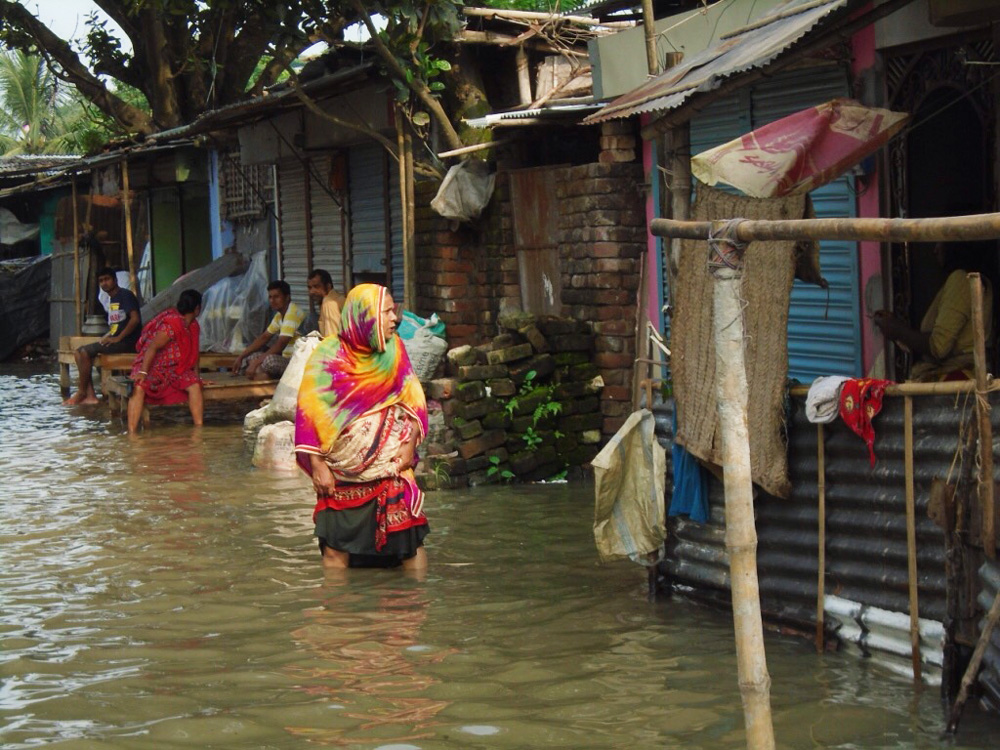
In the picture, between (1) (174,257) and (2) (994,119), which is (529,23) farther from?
(1) (174,257)

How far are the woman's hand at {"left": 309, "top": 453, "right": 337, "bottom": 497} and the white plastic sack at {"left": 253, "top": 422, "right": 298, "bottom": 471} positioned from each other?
12.8 feet

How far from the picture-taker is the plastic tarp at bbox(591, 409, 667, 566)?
6008 mm

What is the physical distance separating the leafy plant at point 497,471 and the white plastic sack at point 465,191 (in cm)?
229

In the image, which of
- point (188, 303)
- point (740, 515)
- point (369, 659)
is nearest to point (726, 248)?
point (740, 515)

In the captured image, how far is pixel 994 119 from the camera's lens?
21.5ft

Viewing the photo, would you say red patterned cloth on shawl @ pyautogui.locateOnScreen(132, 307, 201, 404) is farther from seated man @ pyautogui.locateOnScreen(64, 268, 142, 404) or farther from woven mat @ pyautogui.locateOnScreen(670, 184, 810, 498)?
woven mat @ pyautogui.locateOnScreen(670, 184, 810, 498)

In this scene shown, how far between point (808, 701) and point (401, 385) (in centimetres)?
290

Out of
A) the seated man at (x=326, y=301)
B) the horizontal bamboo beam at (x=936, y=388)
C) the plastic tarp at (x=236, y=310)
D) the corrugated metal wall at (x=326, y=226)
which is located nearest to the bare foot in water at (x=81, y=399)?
the plastic tarp at (x=236, y=310)

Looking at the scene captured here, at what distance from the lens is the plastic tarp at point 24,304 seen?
938 inches

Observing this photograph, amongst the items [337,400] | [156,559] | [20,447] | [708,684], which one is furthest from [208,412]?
[708,684]

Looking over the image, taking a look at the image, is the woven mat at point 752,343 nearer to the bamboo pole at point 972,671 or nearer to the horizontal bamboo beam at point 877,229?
the bamboo pole at point 972,671

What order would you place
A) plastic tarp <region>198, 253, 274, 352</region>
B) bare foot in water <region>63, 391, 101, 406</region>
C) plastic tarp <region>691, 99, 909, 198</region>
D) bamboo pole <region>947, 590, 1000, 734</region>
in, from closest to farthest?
bamboo pole <region>947, 590, 1000, 734</region>
plastic tarp <region>691, 99, 909, 198</region>
bare foot in water <region>63, 391, 101, 406</region>
plastic tarp <region>198, 253, 274, 352</region>

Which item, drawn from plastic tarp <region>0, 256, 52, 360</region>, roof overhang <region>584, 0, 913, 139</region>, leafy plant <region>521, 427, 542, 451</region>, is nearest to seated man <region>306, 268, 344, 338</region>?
leafy plant <region>521, 427, 542, 451</region>

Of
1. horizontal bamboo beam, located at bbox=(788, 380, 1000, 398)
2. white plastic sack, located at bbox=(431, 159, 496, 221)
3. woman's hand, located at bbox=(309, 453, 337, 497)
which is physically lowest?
woman's hand, located at bbox=(309, 453, 337, 497)
